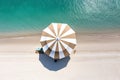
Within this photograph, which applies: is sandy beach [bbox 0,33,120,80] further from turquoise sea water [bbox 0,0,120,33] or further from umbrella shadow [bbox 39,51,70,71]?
turquoise sea water [bbox 0,0,120,33]

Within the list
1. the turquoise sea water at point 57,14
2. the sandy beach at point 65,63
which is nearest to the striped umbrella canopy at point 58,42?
the sandy beach at point 65,63

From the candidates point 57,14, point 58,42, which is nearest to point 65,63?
point 58,42

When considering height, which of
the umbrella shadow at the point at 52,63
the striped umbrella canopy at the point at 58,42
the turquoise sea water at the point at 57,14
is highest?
the turquoise sea water at the point at 57,14

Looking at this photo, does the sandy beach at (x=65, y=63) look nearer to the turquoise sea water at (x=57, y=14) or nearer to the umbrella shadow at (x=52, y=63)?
the umbrella shadow at (x=52, y=63)

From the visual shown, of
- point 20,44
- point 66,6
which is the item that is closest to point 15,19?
point 20,44

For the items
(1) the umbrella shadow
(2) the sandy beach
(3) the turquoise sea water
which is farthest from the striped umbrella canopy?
(3) the turquoise sea water

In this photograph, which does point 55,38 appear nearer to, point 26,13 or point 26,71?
point 26,71

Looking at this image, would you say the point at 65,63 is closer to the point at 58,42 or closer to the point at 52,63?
the point at 52,63
